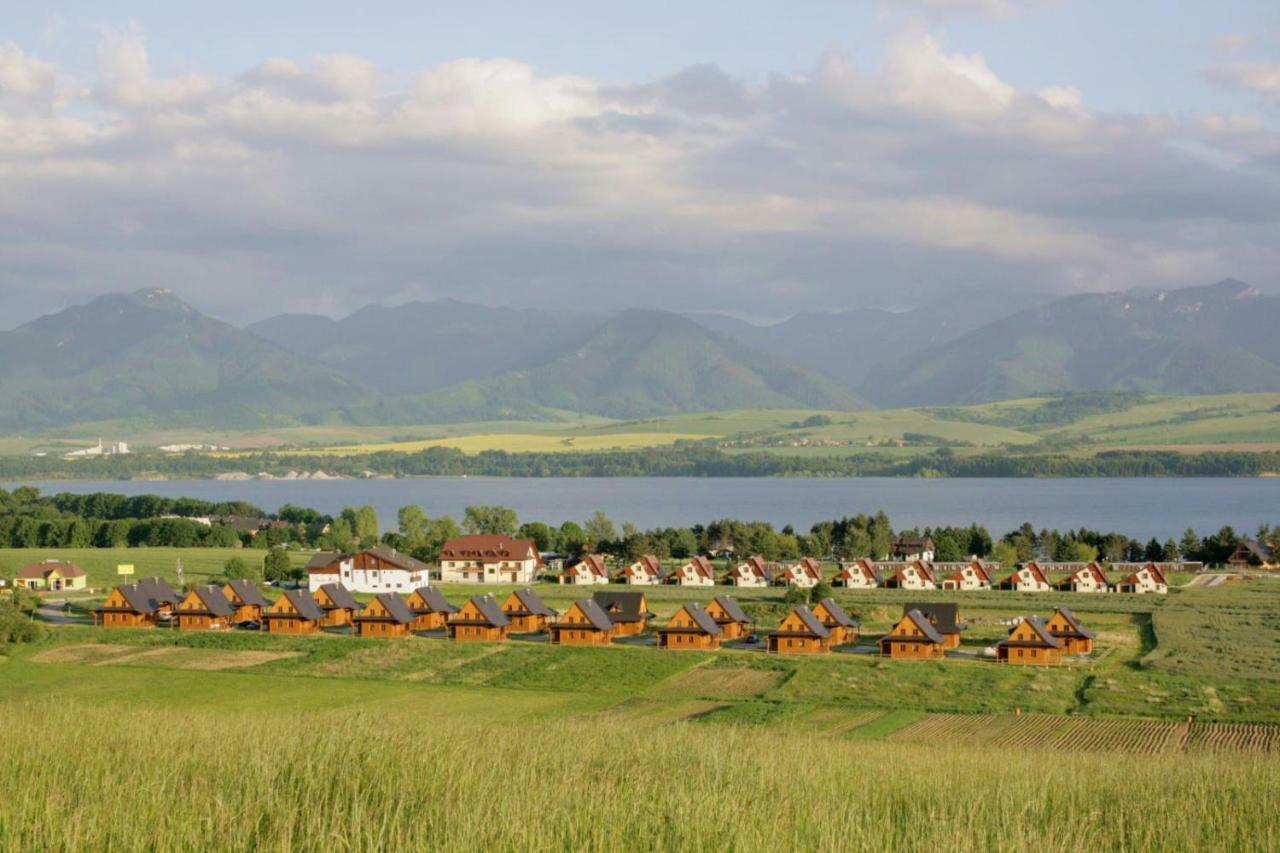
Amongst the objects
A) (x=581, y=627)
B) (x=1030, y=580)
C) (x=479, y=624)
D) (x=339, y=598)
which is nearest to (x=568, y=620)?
(x=581, y=627)

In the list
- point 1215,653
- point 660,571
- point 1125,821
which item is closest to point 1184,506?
point 660,571

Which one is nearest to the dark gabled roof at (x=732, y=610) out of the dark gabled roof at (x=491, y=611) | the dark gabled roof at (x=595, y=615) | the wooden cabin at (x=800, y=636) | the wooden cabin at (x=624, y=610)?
the wooden cabin at (x=800, y=636)

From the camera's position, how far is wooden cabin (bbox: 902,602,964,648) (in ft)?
138

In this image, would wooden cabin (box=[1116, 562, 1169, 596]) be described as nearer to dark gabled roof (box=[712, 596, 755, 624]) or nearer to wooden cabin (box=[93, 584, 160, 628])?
dark gabled roof (box=[712, 596, 755, 624])

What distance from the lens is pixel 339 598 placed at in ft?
159

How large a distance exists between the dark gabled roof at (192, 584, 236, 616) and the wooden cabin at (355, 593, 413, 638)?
5.02 metres

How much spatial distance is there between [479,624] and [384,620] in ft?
10.7

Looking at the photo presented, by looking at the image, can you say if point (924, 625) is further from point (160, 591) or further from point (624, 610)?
point (160, 591)

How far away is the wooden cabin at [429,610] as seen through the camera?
46594mm

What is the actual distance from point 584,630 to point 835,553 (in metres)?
40.6

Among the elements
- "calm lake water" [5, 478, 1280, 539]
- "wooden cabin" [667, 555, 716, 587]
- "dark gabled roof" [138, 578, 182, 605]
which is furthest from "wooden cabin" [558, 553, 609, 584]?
"calm lake water" [5, 478, 1280, 539]

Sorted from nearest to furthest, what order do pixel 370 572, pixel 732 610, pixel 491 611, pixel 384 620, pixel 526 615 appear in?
pixel 732 610, pixel 491 611, pixel 384 620, pixel 526 615, pixel 370 572

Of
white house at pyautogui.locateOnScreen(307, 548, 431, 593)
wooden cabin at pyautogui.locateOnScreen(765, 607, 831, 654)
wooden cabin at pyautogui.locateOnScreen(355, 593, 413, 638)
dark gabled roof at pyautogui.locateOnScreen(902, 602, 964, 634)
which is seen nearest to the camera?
wooden cabin at pyautogui.locateOnScreen(765, 607, 831, 654)

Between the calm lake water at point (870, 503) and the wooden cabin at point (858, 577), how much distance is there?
4271cm
